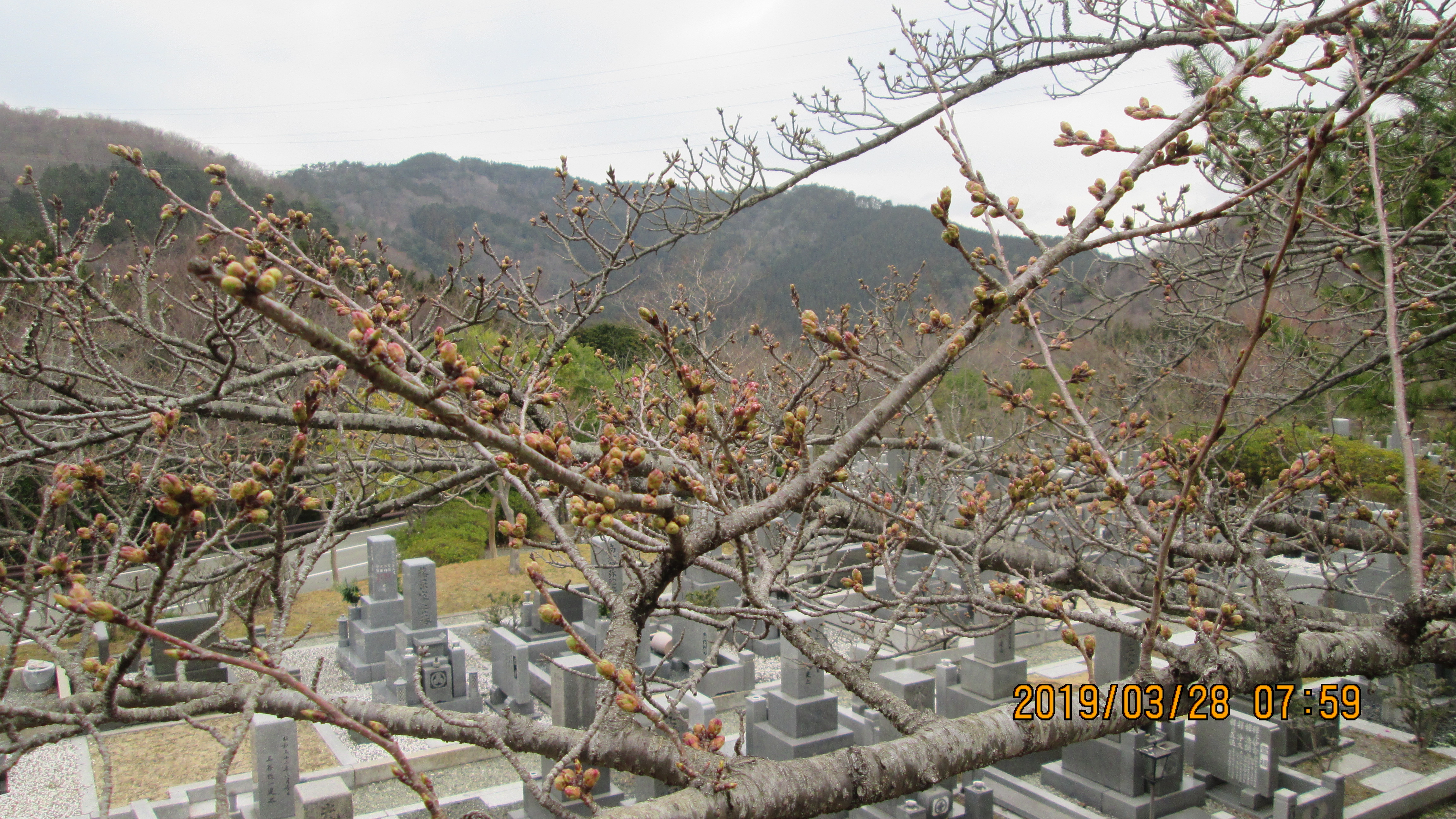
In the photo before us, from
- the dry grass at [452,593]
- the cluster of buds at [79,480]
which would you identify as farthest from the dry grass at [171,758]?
the cluster of buds at [79,480]

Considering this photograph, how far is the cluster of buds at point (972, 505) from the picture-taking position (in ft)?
8.86

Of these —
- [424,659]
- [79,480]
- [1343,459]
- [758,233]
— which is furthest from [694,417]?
[758,233]

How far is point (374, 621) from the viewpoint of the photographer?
38.4 ft

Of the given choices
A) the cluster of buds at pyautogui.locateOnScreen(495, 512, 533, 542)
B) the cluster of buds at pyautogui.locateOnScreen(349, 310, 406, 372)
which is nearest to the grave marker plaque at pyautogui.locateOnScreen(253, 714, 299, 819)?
the cluster of buds at pyautogui.locateOnScreen(495, 512, 533, 542)

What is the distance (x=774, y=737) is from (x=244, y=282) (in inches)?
321

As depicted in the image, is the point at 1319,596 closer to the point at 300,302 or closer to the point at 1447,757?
the point at 1447,757

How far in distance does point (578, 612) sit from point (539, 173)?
275 feet

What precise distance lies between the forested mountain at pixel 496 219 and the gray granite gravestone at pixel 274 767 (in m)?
4.95

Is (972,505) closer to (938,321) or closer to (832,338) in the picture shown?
(938,321)

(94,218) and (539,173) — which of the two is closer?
(94,218)

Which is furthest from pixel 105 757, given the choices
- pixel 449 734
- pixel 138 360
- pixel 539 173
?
pixel 539 173

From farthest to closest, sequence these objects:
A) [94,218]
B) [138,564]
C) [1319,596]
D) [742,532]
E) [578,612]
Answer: [578,612]
[1319,596]
[94,218]
[742,532]
[138,564]

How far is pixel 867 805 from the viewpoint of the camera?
170 centimetres
